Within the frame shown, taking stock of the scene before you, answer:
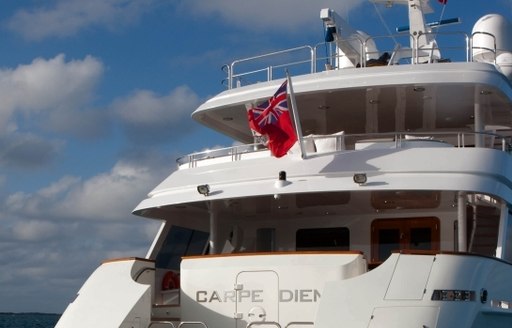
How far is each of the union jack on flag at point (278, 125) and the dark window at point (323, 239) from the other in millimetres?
2572

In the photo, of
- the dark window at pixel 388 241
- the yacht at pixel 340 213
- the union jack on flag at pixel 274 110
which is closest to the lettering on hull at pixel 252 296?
the yacht at pixel 340 213

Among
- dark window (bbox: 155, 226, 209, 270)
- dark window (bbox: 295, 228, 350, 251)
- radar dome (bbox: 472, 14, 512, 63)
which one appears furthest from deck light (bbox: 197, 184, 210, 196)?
radar dome (bbox: 472, 14, 512, 63)

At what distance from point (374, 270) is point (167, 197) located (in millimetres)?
4708

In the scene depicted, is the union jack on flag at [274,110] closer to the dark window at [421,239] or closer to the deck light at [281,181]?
the deck light at [281,181]

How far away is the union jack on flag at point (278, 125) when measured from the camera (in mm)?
14023

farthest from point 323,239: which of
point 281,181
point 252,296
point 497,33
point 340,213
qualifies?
point 497,33

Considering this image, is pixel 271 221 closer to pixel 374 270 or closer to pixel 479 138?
pixel 479 138

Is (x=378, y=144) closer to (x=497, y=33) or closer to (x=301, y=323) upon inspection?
(x=301, y=323)

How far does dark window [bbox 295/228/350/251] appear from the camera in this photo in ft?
51.8

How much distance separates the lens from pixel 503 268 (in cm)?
1250

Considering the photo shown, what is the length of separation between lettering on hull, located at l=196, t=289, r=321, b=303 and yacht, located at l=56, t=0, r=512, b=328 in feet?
0.06

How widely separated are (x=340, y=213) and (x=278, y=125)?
262 cm

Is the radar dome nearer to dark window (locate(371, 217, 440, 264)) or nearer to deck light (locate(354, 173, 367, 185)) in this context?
dark window (locate(371, 217, 440, 264))

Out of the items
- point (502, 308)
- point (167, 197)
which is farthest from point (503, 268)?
point (167, 197)
